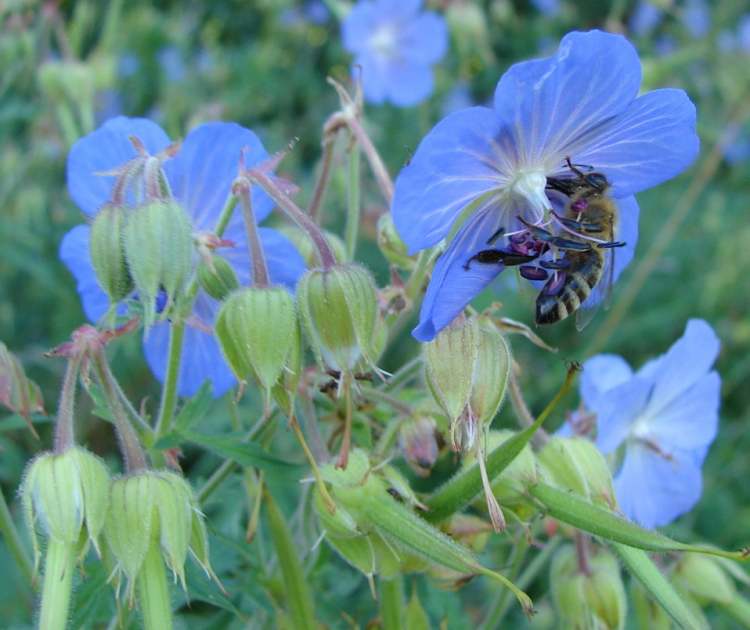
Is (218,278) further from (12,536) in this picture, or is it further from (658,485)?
(658,485)

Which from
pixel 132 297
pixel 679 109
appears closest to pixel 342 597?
pixel 132 297

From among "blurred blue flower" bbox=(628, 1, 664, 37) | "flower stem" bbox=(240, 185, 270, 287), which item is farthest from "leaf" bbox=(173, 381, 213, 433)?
"blurred blue flower" bbox=(628, 1, 664, 37)

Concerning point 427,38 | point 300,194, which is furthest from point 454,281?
point 427,38

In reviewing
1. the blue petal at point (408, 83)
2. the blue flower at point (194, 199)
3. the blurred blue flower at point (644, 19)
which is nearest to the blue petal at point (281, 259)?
Answer: the blue flower at point (194, 199)

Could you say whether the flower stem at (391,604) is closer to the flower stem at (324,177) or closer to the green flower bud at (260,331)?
the green flower bud at (260,331)

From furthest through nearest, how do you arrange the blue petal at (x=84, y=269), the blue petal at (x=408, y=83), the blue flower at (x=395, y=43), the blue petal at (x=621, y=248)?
the blue flower at (x=395, y=43) → the blue petal at (x=408, y=83) → the blue petal at (x=84, y=269) → the blue petal at (x=621, y=248)

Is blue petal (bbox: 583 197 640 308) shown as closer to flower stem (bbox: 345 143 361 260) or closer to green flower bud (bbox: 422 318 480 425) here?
green flower bud (bbox: 422 318 480 425)

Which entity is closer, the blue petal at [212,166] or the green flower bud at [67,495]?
the green flower bud at [67,495]
